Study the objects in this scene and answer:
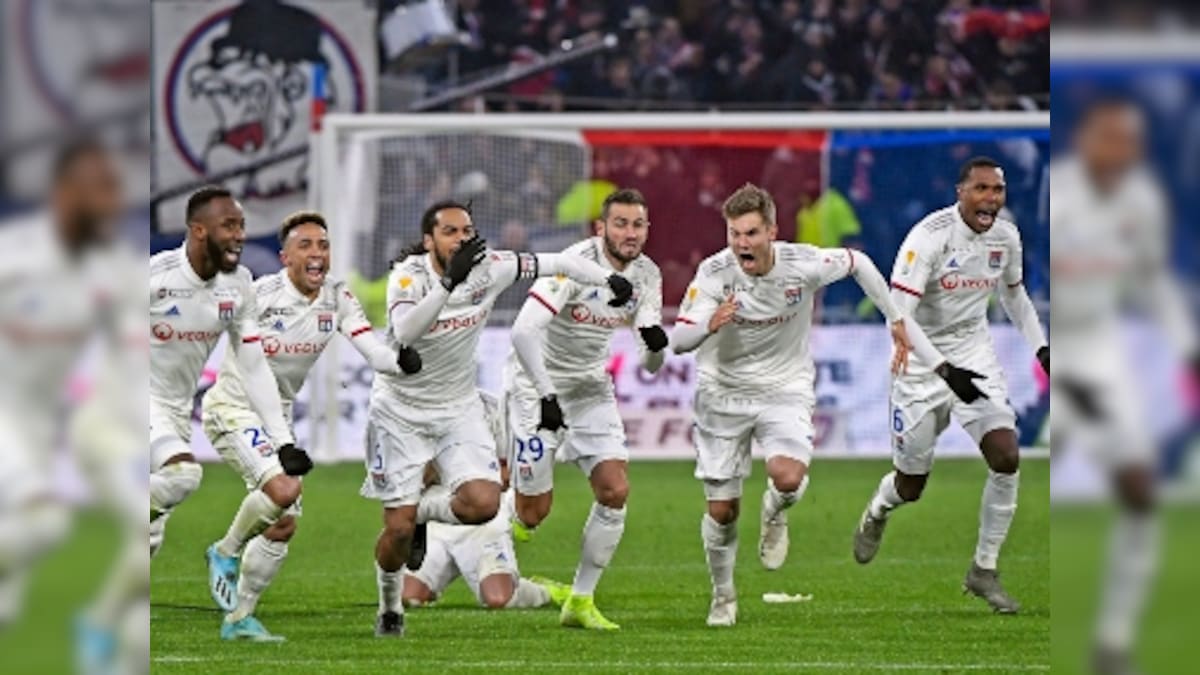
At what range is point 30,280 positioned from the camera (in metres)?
1.33

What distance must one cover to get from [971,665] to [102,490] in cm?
767

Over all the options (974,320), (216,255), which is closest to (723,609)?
(974,320)

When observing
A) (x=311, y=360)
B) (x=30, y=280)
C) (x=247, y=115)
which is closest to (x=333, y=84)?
(x=247, y=115)

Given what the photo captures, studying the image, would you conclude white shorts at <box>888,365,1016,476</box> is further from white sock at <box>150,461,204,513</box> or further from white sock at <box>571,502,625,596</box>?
white sock at <box>150,461,204,513</box>

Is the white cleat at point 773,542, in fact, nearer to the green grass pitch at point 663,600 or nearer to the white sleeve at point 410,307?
the green grass pitch at point 663,600

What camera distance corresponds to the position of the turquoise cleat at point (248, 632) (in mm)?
9797

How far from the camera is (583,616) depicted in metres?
10.4

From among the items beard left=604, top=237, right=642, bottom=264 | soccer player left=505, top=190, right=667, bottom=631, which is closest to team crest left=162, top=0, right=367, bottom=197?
soccer player left=505, top=190, right=667, bottom=631

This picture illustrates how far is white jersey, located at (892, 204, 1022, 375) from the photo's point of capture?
11.4 metres

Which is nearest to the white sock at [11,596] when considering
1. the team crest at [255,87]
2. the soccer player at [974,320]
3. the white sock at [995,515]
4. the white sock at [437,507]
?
the white sock at [437,507]

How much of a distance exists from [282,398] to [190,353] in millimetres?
1228

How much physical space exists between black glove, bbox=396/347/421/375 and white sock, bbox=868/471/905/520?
11.4 feet

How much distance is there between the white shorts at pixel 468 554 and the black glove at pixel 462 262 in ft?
6.81

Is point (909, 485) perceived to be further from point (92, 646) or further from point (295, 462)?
point (92, 646)
